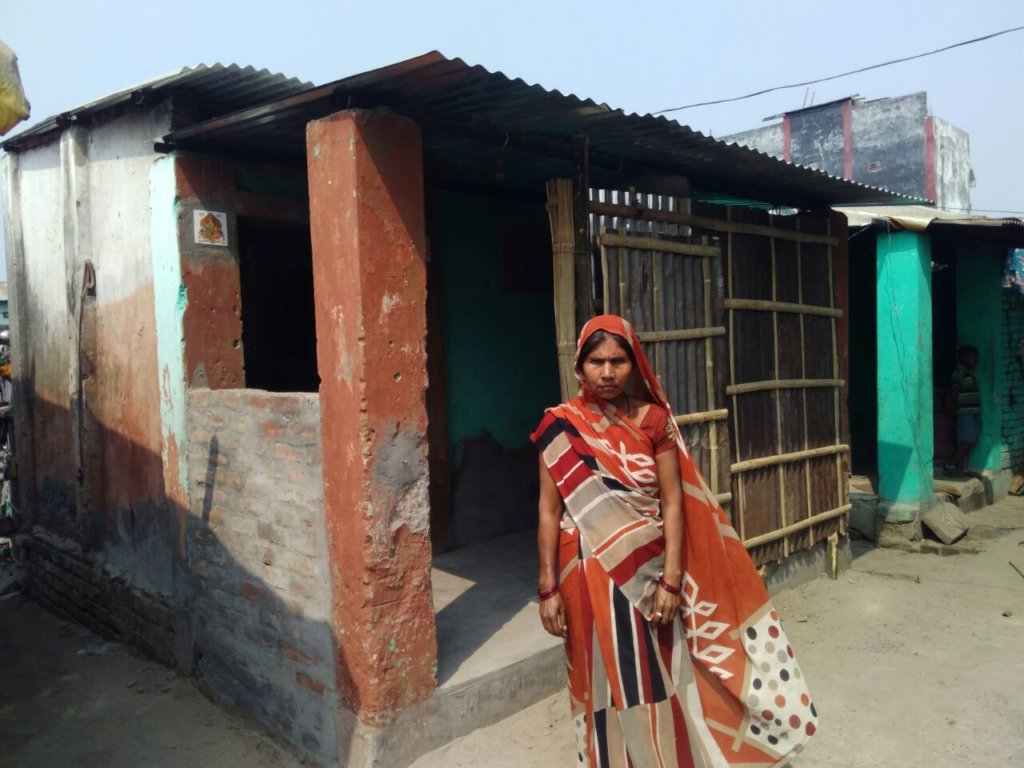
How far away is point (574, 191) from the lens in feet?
12.8

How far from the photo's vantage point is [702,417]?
463 centimetres

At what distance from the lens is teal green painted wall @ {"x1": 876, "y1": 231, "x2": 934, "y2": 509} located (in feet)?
21.9

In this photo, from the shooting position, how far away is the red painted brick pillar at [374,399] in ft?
10.4

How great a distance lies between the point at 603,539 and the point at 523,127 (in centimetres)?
204

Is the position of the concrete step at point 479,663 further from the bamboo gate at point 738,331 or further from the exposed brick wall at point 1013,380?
the exposed brick wall at point 1013,380

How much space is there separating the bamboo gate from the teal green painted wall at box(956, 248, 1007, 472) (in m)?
3.23

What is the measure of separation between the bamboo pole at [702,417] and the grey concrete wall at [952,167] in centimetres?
1504

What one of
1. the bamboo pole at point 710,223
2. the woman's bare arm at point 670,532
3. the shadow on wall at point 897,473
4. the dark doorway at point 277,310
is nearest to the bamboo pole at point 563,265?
the bamboo pole at point 710,223

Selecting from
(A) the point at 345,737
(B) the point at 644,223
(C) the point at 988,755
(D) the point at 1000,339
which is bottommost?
(C) the point at 988,755

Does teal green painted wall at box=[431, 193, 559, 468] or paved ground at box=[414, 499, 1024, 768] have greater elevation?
teal green painted wall at box=[431, 193, 559, 468]

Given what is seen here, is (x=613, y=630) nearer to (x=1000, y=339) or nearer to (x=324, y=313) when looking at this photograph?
(x=324, y=313)

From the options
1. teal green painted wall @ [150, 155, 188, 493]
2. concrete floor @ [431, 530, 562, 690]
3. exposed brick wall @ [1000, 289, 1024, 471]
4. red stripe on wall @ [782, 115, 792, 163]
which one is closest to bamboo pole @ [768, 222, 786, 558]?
concrete floor @ [431, 530, 562, 690]

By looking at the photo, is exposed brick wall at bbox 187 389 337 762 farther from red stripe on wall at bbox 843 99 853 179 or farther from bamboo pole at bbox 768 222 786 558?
red stripe on wall at bbox 843 99 853 179

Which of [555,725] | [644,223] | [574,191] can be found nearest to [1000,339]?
[644,223]
